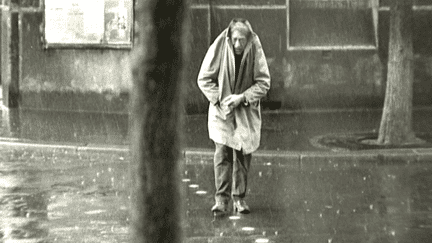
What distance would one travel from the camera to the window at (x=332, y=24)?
652 inches

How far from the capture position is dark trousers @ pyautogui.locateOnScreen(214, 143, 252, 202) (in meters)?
8.77

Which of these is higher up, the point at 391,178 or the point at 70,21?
the point at 70,21

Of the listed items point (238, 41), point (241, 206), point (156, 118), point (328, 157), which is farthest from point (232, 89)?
point (156, 118)

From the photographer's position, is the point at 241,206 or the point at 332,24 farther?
the point at 332,24

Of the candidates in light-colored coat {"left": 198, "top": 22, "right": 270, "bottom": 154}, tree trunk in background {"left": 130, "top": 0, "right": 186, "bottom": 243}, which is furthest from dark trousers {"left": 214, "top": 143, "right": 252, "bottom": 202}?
tree trunk in background {"left": 130, "top": 0, "right": 186, "bottom": 243}

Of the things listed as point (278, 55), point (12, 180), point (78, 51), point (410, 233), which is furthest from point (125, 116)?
point (410, 233)

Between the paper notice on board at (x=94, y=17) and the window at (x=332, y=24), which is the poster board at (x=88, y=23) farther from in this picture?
the window at (x=332, y=24)

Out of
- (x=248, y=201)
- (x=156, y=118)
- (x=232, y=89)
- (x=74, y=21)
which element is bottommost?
(x=248, y=201)

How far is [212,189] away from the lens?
1005cm

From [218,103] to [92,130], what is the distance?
5835 mm

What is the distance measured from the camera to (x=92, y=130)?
14.3 metres

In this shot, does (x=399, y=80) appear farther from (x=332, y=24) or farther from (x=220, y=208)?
(x=220, y=208)

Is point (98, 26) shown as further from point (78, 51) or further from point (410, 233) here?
point (410, 233)

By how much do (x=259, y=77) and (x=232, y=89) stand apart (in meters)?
0.27
